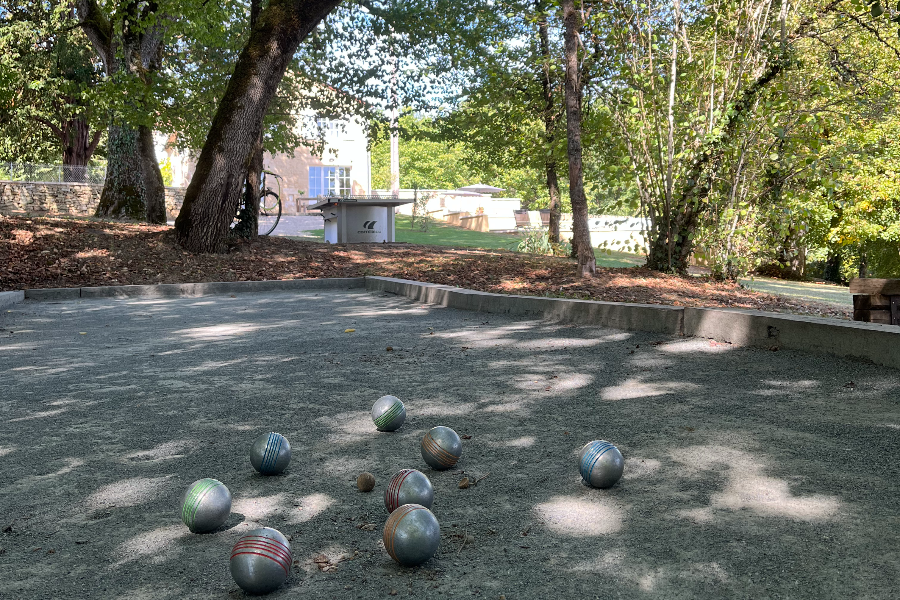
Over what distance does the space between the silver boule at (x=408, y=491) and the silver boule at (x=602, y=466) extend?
731 millimetres

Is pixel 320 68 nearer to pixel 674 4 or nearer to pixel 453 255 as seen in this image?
pixel 453 255

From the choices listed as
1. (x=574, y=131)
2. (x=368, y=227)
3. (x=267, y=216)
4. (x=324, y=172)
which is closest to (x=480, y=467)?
(x=574, y=131)

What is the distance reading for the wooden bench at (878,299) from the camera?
23.3 ft

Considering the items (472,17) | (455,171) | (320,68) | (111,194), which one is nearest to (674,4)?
(472,17)

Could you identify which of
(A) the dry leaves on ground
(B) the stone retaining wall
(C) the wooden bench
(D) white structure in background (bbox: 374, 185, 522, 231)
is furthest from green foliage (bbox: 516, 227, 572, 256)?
(D) white structure in background (bbox: 374, 185, 522, 231)

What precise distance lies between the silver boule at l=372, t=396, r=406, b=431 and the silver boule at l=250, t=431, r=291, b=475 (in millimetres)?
817

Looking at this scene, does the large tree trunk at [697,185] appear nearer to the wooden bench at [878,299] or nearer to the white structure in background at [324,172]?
the wooden bench at [878,299]

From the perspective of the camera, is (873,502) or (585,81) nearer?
(873,502)

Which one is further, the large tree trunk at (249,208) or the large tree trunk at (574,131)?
the large tree trunk at (249,208)

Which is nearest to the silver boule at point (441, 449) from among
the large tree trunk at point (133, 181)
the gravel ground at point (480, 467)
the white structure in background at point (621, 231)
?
the gravel ground at point (480, 467)

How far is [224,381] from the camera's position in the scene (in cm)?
582

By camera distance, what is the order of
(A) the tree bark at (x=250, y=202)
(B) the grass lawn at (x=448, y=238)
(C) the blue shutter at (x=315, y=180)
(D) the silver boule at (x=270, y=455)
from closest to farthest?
(D) the silver boule at (x=270, y=455)
(A) the tree bark at (x=250, y=202)
(B) the grass lawn at (x=448, y=238)
(C) the blue shutter at (x=315, y=180)

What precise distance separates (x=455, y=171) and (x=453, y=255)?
52.8 m

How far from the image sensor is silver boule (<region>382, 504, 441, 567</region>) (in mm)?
2623
